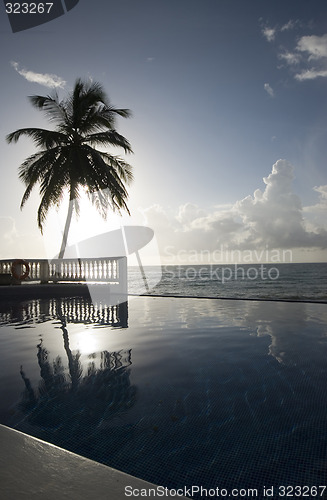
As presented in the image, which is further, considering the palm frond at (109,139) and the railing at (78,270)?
the palm frond at (109,139)

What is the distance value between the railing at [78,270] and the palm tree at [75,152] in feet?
3.28

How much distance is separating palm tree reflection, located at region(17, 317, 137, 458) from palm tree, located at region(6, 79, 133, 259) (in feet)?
41.3

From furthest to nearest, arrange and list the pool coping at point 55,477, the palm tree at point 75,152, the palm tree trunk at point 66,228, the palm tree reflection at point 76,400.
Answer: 1. the palm tree trunk at point 66,228
2. the palm tree at point 75,152
3. the palm tree reflection at point 76,400
4. the pool coping at point 55,477

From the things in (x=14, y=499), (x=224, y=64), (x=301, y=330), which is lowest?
(x=301, y=330)

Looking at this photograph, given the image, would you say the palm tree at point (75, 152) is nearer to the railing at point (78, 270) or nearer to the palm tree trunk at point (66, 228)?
the palm tree trunk at point (66, 228)

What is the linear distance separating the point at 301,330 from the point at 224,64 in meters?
12.9

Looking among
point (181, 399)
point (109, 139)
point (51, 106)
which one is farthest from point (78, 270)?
point (181, 399)

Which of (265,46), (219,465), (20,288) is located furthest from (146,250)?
(219,465)

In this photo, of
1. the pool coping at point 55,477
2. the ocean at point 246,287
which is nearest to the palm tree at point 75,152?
the ocean at point 246,287

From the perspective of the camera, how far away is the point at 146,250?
17.9 m

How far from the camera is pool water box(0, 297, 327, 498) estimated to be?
7.15 feet

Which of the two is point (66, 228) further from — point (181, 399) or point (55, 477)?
point (55, 477)

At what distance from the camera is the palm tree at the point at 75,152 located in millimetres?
15656

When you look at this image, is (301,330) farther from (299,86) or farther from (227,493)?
(299,86)
